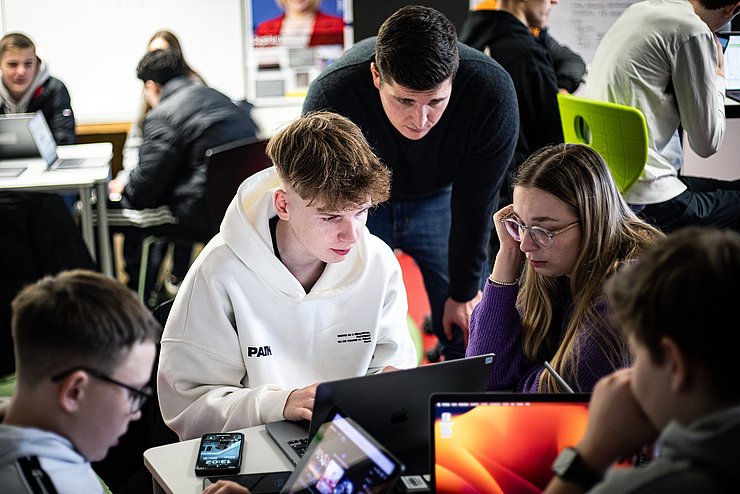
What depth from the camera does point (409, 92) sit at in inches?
92.6

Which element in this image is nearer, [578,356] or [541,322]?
[578,356]

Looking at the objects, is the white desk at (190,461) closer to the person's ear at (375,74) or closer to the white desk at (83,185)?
the person's ear at (375,74)

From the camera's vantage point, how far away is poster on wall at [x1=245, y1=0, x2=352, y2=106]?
5883mm

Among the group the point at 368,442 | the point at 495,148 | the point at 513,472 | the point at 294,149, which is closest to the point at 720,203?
the point at 495,148

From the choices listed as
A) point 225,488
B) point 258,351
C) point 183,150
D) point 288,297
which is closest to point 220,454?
point 225,488

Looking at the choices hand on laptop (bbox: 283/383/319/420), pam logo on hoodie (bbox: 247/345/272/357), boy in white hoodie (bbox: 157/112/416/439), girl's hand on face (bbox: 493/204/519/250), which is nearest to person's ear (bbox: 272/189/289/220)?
boy in white hoodie (bbox: 157/112/416/439)

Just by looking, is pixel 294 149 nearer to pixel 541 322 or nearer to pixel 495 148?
pixel 541 322

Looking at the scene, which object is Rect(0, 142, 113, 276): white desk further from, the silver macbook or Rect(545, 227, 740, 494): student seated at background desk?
Rect(545, 227, 740, 494): student seated at background desk

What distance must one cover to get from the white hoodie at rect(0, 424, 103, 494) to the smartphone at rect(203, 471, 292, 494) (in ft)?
1.21

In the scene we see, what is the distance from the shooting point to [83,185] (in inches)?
162

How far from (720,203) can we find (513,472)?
2016mm

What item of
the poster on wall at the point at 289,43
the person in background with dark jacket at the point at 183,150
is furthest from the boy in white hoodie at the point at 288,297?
the poster on wall at the point at 289,43

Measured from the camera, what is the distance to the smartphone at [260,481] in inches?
59.9

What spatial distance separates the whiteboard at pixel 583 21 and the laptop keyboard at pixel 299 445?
460 cm
